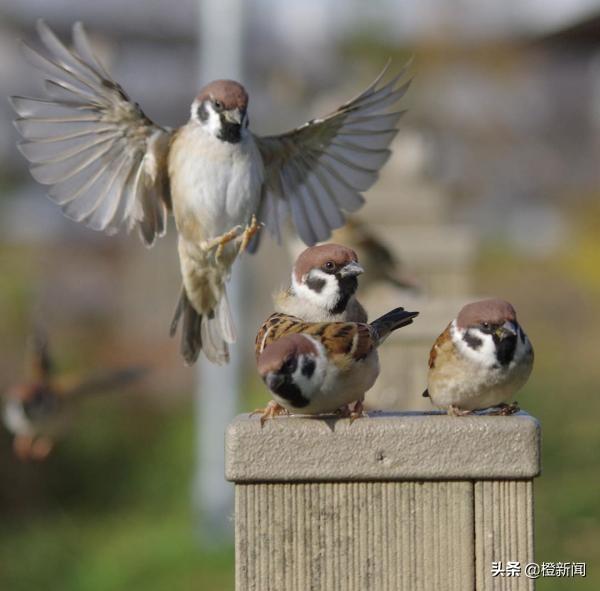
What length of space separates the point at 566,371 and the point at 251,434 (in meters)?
8.86

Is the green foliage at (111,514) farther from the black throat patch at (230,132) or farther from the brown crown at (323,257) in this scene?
the brown crown at (323,257)

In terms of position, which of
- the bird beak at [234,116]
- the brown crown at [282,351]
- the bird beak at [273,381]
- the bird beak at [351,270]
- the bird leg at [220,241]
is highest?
the bird beak at [234,116]

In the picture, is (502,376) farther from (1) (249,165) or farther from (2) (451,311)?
(2) (451,311)

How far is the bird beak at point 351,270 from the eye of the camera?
9.52 ft

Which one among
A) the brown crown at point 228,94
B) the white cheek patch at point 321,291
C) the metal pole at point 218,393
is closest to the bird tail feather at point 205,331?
the brown crown at point 228,94

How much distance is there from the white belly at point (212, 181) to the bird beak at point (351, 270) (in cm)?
71

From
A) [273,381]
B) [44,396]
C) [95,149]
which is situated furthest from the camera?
[44,396]

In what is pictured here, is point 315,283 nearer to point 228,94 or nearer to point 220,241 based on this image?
point 220,241

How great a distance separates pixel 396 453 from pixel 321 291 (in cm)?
78

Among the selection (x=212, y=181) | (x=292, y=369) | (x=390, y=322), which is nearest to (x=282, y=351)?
(x=292, y=369)

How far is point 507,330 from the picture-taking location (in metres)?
2.74

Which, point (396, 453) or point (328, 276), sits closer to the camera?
point (396, 453)

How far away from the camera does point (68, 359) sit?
10719mm

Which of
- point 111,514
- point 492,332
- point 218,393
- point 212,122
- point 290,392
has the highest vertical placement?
point 212,122
